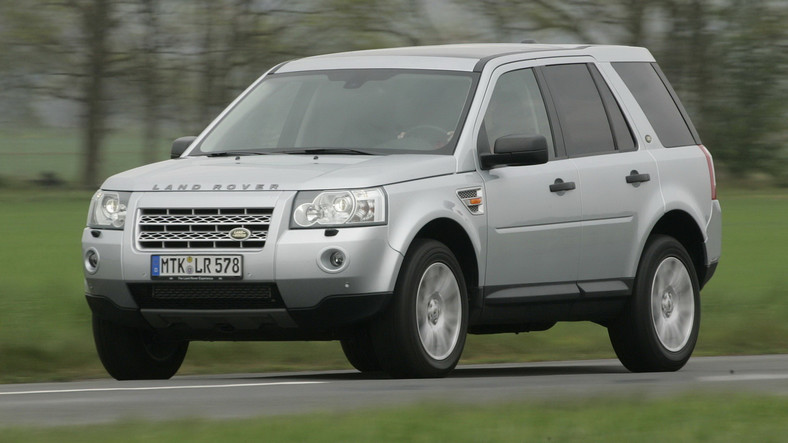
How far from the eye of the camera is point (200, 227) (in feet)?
29.7

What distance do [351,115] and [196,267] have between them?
1.59 m

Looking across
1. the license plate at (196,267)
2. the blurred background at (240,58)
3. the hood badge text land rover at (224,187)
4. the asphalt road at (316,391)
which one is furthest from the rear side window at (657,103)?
the blurred background at (240,58)

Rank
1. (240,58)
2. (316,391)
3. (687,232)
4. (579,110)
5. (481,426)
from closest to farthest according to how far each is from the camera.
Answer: (481,426)
(316,391)
(579,110)
(687,232)
(240,58)

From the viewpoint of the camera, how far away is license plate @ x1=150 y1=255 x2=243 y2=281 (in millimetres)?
8953

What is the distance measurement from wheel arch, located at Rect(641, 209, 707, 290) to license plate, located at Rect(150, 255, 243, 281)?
3.35m

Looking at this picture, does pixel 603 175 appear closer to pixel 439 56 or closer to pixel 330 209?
pixel 439 56

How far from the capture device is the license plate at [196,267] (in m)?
8.95

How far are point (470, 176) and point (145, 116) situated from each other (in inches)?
1291

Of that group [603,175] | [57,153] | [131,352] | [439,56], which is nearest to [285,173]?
[131,352]

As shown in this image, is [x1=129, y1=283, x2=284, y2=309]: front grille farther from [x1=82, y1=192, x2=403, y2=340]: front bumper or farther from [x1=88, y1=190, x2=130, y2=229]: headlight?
[x1=88, y1=190, x2=130, y2=229]: headlight

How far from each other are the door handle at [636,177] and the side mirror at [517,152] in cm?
124

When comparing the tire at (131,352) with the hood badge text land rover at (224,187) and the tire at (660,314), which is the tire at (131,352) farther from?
the tire at (660,314)

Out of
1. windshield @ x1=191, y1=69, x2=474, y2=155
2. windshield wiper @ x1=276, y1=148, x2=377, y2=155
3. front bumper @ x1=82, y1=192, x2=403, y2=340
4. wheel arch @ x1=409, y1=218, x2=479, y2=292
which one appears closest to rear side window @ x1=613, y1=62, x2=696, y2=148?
windshield @ x1=191, y1=69, x2=474, y2=155

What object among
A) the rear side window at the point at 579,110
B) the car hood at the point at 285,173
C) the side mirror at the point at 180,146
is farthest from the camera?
the rear side window at the point at 579,110
